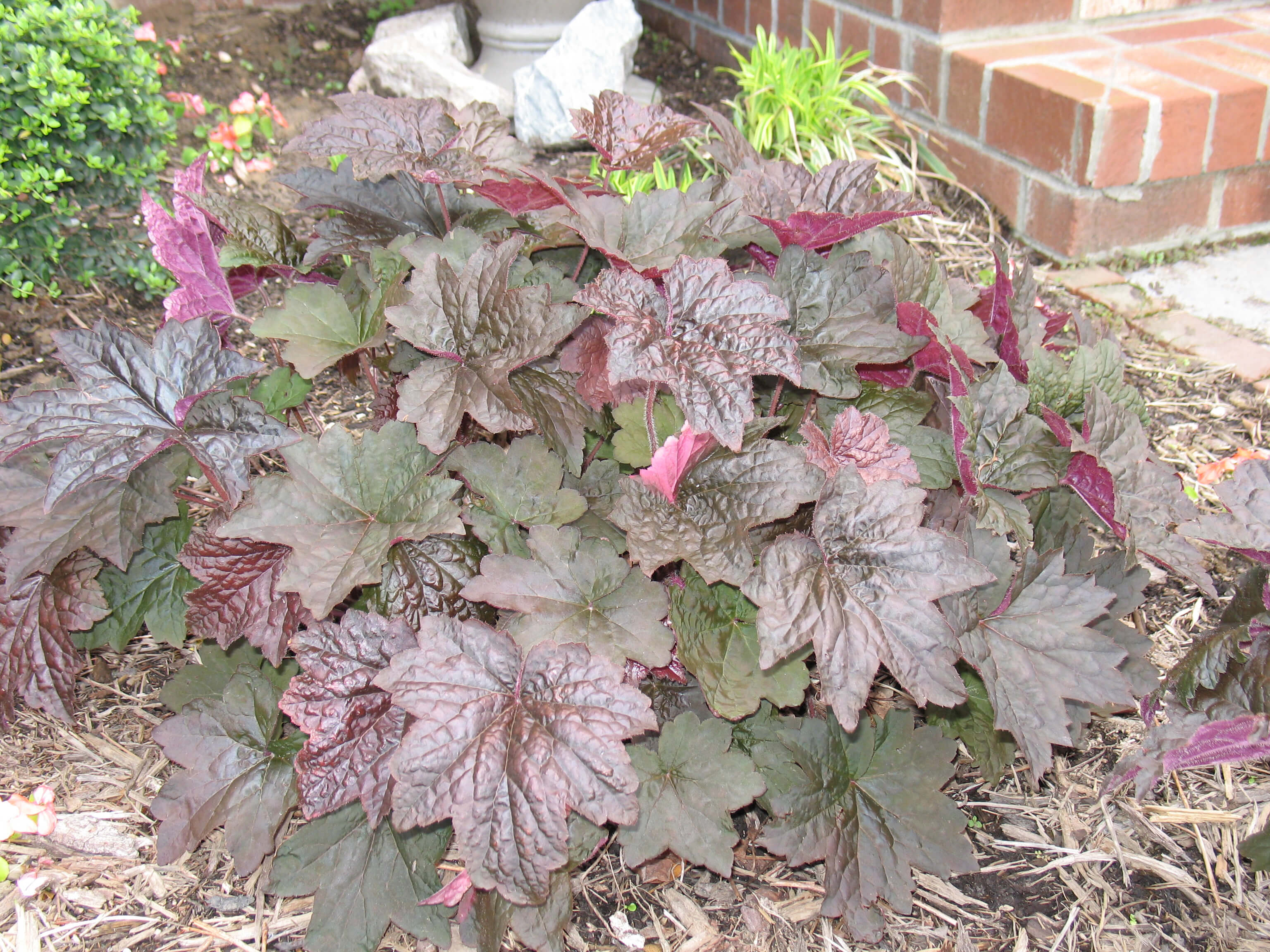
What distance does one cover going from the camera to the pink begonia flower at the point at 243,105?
10.6 feet

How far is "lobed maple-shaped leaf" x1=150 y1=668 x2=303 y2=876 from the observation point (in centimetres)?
137

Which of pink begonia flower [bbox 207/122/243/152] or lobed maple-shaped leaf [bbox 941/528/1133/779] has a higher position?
pink begonia flower [bbox 207/122/243/152]

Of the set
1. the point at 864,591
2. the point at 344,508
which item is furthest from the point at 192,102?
the point at 864,591

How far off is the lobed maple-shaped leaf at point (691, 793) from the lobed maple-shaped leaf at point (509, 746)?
168 millimetres

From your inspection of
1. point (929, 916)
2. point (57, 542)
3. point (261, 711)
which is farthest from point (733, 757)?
point (57, 542)

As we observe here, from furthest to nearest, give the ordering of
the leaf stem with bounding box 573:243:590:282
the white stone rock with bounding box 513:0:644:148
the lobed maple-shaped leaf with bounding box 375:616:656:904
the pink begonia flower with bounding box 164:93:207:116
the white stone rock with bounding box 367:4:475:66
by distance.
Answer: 1. the white stone rock with bounding box 367:4:475:66
2. the white stone rock with bounding box 513:0:644:148
3. the pink begonia flower with bounding box 164:93:207:116
4. the leaf stem with bounding box 573:243:590:282
5. the lobed maple-shaped leaf with bounding box 375:616:656:904

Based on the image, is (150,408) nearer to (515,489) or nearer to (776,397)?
(515,489)

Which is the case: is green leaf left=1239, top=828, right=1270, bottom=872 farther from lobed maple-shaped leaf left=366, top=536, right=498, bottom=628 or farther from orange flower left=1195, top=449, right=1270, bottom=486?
lobed maple-shaped leaf left=366, top=536, right=498, bottom=628

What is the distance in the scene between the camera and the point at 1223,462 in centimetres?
212

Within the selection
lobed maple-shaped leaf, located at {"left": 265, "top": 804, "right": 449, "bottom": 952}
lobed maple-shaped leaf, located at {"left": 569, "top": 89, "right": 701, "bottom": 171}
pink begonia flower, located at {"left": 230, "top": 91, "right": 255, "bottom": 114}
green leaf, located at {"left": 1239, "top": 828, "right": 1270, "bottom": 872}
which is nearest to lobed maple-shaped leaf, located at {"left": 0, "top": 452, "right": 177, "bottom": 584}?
lobed maple-shaped leaf, located at {"left": 265, "top": 804, "right": 449, "bottom": 952}

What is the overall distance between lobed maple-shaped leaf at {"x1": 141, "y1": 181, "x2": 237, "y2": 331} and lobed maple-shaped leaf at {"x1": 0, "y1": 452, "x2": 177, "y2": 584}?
0.26 meters

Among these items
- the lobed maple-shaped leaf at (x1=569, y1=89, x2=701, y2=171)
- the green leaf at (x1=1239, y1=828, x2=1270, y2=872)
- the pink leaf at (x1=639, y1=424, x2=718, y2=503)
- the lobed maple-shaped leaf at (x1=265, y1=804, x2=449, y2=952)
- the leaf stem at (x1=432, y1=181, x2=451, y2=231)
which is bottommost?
the lobed maple-shaped leaf at (x1=265, y1=804, x2=449, y2=952)

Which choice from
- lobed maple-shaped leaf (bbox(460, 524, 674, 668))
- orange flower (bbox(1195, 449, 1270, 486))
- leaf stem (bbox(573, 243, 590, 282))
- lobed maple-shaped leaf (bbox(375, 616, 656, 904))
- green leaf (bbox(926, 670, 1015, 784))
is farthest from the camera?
orange flower (bbox(1195, 449, 1270, 486))

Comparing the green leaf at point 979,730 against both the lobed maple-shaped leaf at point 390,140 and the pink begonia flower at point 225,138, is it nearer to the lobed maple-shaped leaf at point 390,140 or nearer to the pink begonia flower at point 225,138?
the lobed maple-shaped leaf at point 390,140
